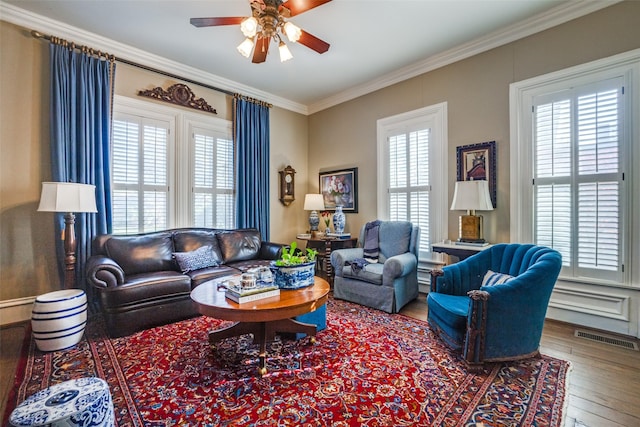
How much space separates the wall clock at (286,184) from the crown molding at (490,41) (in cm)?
157

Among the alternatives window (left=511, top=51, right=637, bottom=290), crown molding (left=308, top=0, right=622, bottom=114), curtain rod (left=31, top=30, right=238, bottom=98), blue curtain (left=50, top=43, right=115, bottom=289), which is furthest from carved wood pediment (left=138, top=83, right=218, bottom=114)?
window (left=511, top=51, right=637, bottom=290)

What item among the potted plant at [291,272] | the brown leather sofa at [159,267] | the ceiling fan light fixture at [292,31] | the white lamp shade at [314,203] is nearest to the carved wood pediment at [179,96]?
the brown leather sofa at [159,267]

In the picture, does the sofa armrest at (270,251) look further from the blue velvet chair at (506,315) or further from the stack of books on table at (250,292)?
the blue velvet chair at (506,315)

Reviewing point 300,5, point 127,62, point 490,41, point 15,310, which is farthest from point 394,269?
point 127,62

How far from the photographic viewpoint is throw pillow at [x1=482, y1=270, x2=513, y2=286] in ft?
7.52

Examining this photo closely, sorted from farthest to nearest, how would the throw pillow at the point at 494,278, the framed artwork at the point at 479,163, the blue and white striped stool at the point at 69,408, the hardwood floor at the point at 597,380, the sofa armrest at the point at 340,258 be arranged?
the sofa armrest at the point at 340,258 → the framed artwork at the point at 479,163 → the throw pillow at the point at 494,278 → the hardwood floor at the point at 597,380 → the blue and white striped stool at the point at 69,408

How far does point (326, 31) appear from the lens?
325 centimetres

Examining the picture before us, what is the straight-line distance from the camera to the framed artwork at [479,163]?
3.39 metres

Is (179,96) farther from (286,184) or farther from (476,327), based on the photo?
(476,327)

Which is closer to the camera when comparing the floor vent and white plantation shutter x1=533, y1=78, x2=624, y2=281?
the floor vent

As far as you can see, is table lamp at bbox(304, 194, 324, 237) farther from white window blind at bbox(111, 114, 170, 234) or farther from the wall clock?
white window blind at bbox(111, 114, 170, 234)

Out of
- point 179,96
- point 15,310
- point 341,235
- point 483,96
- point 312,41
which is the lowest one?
point 15,310

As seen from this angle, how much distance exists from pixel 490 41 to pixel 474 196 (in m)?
1.82

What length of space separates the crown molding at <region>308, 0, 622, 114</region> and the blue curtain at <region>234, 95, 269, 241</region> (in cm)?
153
